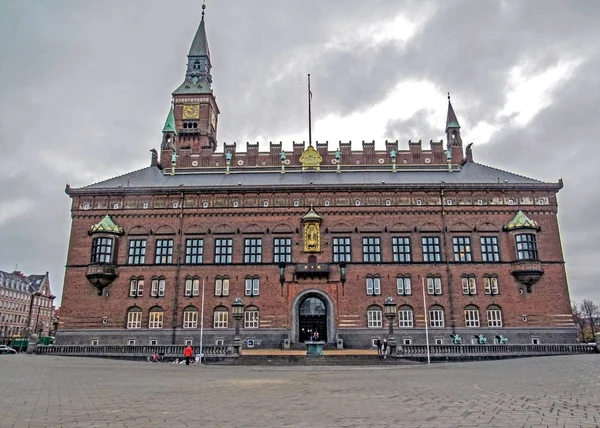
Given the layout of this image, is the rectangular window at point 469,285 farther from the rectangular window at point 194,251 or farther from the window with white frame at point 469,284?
the rectangular window at point 194,251

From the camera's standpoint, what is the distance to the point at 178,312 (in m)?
47.1

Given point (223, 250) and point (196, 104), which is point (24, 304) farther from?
point (223, 250)

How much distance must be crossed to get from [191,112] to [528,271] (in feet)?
169

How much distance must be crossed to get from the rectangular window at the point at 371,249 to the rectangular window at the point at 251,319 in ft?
40.2

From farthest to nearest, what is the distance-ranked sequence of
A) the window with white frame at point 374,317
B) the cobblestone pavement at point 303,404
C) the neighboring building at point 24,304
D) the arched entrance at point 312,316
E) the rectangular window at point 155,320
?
the neighboring building at point 24,304
the rectangular window at point 155,320
the arched entrance at point 312,316
the window with white frame at point 374,317
the cobblestone pavement at point 303,404

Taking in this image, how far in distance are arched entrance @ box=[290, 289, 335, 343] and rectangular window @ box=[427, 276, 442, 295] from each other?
32.4 ft

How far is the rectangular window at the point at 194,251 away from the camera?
4853 centimetres

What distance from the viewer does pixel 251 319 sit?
46.7 metres

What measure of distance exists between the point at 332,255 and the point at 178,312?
645 inches

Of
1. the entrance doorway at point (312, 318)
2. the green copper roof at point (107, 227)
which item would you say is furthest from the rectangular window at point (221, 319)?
the green copper roof at point (107, 227)

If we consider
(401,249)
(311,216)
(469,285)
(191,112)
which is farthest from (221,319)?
(191,112)

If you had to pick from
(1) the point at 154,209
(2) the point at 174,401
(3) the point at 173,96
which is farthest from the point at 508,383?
(3) the point at 173,96

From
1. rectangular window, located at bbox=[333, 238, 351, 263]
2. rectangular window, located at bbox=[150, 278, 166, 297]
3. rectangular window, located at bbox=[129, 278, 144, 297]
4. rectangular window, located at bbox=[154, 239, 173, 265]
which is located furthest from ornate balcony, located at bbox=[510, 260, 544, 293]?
rectangular window, located at bbox=[129, 278, 144, 297]

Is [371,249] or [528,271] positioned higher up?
→ [371,249]
